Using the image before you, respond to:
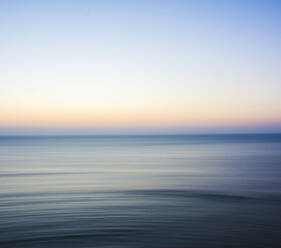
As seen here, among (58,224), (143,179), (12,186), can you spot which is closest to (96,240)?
(58,224)

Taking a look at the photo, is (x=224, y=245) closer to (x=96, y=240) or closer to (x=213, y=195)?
(x=96, y=240)

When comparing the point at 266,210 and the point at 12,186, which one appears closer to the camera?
the point at 266,210

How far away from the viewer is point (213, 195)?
1516cm

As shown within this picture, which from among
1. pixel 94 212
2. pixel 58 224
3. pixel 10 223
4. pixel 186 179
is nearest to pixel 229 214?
pixel 94 212

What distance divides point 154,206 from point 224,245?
455cm

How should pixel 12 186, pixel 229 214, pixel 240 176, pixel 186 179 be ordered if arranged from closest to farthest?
pixel 229 214, pixel 12 186, pixel 186 179, pixel 240 176

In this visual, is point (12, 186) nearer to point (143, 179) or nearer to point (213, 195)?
point (143, 179)

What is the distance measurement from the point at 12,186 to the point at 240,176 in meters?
14.6

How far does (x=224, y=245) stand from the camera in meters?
8.19

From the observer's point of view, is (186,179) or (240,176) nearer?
(186,179)

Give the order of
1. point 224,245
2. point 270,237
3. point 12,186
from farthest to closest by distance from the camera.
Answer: point 12,186 → point 270,237 → point 224,245

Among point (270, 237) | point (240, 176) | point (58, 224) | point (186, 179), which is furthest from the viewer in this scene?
point (240, 176)

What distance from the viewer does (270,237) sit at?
8766 mm

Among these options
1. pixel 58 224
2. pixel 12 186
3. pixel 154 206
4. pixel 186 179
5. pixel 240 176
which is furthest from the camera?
pixel 240 176
